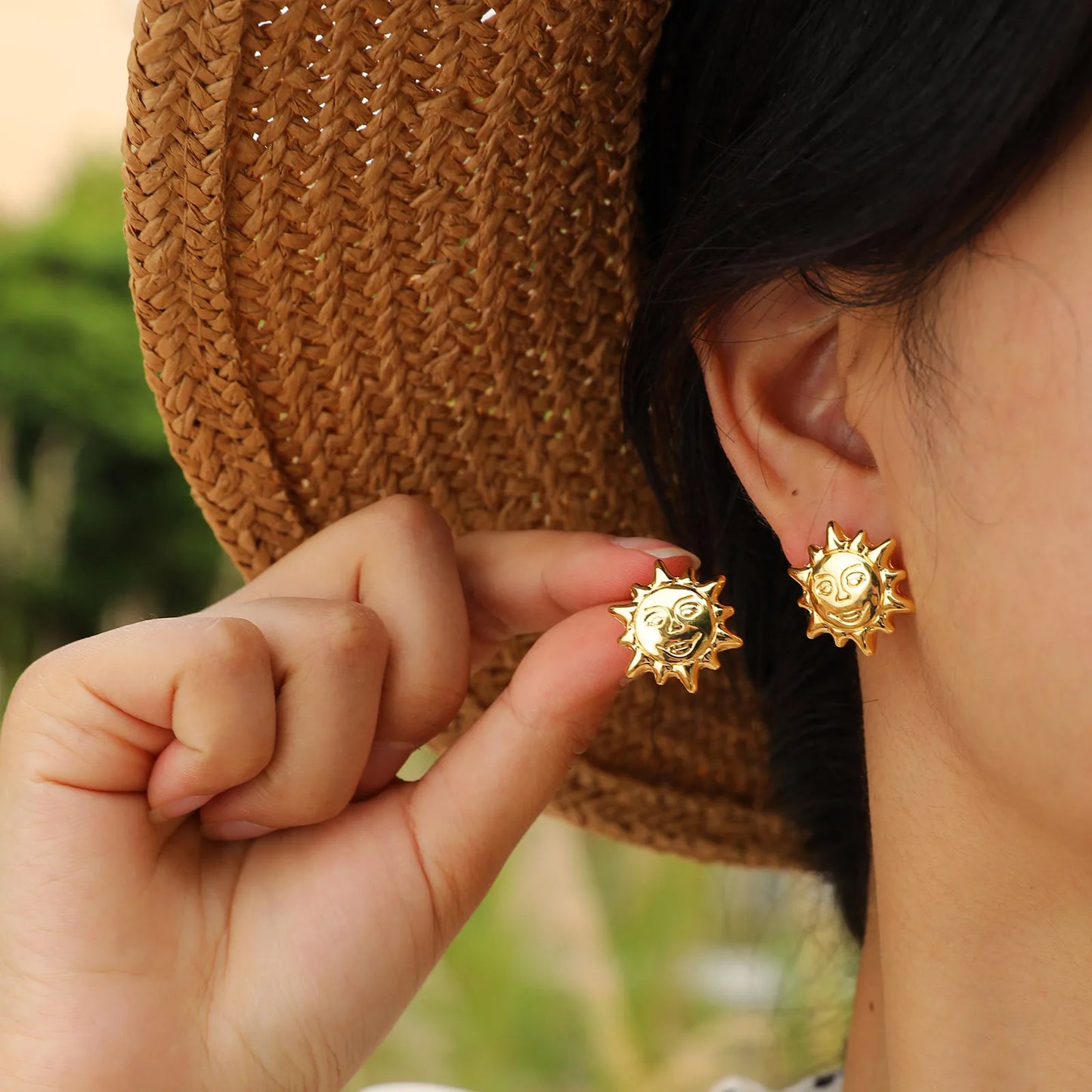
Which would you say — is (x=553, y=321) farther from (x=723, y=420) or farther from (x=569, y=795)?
(x=569, y=795)

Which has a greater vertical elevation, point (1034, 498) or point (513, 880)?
point (1034, 498)

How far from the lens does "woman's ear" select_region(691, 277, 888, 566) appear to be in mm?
915

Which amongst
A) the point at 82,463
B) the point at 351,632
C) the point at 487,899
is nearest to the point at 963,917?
the point at 351,632

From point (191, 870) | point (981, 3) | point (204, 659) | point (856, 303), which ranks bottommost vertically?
point (191, 870)

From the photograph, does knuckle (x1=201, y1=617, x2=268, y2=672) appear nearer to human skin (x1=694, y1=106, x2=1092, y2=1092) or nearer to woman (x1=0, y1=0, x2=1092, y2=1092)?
woman (x1=0, y1=0, x2=1092, y2=1092)

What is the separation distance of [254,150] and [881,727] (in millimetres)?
668

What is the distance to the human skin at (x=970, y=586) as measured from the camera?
74cm

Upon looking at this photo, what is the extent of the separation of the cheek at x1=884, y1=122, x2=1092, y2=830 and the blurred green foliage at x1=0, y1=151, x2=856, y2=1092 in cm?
143

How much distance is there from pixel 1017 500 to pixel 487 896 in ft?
7.15

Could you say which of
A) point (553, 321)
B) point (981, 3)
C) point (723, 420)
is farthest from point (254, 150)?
point (981, 3)

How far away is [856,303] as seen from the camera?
87 cm

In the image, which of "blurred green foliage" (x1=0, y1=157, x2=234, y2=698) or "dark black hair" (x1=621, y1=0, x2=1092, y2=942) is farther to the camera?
"blurred green foliage" (x1=0, y1=157, x2=234, y2=698)

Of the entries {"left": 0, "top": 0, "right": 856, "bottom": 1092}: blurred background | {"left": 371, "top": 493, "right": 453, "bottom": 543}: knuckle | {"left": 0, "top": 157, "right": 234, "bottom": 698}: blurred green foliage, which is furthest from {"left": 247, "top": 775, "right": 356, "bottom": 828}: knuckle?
{"left": 0, "top": 157, "right": 234, "bottom": 698}: blurred green foliage

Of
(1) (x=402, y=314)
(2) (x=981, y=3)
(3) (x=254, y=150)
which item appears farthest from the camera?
(1) (x=402, y=314)
